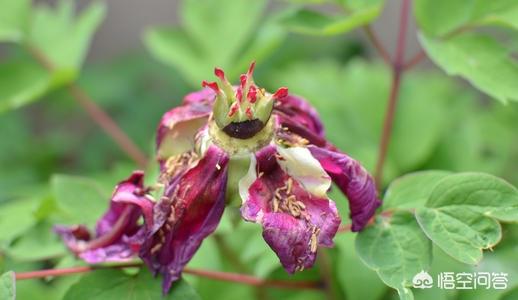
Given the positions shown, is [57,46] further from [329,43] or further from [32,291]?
[329,43]

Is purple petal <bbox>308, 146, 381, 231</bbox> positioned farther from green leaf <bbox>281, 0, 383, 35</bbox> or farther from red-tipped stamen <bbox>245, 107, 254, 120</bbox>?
green leaf <bbox>281, 0, 383, 35</bbox>

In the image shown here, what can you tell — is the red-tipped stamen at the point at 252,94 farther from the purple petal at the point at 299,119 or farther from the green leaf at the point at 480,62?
the green leaf at the point at 480,62

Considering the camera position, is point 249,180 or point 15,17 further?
point 15,17

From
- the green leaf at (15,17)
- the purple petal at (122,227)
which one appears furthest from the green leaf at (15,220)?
the green leaf at (15,17)

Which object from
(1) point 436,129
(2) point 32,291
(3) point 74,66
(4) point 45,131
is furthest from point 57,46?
(4) point 45,131

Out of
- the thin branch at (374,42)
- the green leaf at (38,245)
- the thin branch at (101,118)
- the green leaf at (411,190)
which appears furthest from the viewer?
the thin branch at (101,118)

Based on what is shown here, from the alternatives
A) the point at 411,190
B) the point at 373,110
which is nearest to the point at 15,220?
the point at 411,190

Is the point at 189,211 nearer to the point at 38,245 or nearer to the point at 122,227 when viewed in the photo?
the point at 122,227
